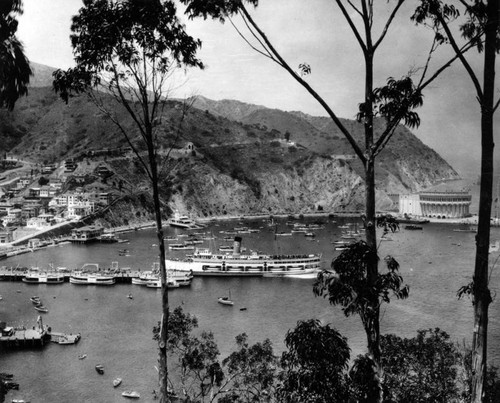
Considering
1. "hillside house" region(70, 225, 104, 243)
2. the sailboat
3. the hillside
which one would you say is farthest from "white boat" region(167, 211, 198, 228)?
the sailboat

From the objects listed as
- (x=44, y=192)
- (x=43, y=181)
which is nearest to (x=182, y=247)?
(x=44, y=192)

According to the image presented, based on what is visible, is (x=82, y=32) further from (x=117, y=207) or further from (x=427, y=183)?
(x=427, y=183)

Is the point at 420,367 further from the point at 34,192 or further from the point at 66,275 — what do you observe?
the point at 34,192

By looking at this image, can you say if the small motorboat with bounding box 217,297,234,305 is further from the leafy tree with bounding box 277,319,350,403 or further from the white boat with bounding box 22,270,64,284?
the leafy tree with bounding box 277,319,350,403

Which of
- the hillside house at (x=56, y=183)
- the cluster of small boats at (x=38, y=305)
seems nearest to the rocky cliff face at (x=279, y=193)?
the hillside house at (x=56, y=183)

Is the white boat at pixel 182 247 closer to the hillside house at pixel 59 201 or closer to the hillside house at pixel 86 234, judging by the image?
the hillside house at pixel 86 234

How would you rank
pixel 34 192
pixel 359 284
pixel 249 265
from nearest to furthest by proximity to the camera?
pixel 359 284 < pixel 249 265 < pixel 34 192
